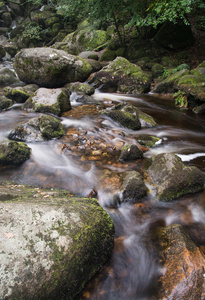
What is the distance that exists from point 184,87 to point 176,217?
7291 millimetres

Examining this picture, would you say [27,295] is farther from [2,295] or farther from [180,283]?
[180,283]

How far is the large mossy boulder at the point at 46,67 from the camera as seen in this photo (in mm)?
9484

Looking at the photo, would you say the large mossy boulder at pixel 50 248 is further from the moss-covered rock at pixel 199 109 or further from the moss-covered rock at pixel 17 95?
the moss-covered rock at pixel 199 109

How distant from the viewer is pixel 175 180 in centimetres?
350

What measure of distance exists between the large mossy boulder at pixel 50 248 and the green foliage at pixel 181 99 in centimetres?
781

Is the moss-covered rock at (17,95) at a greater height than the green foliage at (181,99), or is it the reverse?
the green foliage at (181,99)

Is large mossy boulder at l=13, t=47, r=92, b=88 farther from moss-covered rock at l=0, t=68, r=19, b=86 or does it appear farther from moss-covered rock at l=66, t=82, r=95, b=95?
moss-covered rock at l=0, t=68, r=19, b=86

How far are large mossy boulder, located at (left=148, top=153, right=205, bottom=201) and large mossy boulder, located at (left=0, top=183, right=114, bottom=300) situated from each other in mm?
1535

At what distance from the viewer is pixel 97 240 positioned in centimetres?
223

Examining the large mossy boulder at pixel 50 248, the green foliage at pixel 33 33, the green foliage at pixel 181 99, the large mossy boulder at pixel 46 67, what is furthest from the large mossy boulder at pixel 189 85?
the green foliage at pixel 33 33

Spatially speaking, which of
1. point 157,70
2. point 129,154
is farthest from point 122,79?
point 129,154

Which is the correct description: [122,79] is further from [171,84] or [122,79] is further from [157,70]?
[157,70]

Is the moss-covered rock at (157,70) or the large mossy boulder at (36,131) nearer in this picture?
the large mossy boulder at (36,131)

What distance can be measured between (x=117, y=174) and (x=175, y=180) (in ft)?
3.83
